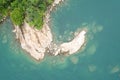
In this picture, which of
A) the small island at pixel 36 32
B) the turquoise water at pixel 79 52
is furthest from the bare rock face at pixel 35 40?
the turquoise water at pixel 79 52

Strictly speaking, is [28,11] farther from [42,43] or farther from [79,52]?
[79,52]

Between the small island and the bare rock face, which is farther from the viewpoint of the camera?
the bare rock face

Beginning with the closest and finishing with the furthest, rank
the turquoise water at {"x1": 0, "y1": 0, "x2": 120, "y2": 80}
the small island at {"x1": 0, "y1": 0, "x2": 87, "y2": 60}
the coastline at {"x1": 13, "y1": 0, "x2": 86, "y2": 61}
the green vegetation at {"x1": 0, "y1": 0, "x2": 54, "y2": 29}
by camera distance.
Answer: the turquoise water at {"x1": 0, "y1": 0, "x2": 120, "y2": 80} → the green vegetation at {"x1": 0, "y1": 0, "x2": 54, "y2": 29} → the small island at {"x1": 0, "y1": 0, "x2": 87, "y2": 60} → the coastline at {"x1": 13, "y1": 0, "x2": 86, "y2": 61}

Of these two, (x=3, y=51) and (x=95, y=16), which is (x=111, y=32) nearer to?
(x=95, y=16)

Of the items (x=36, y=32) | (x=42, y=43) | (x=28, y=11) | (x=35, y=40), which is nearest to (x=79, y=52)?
(x=42, y=43)

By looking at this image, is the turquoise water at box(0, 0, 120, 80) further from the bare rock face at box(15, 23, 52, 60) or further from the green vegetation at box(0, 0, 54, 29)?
the green vegetation at box(0, 0, 54, 29)

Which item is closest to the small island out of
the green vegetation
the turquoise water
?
the green vegetation

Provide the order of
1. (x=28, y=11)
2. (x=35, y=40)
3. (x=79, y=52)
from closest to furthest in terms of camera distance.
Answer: (x=28, y=11)
(x=79, y=52)
(x=35, y=40)

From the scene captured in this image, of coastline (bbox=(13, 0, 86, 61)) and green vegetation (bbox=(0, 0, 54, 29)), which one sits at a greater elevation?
green vegetation (bbox=(0, 0, 54, 29))

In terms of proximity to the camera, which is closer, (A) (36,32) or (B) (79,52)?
(B) (79,52)
